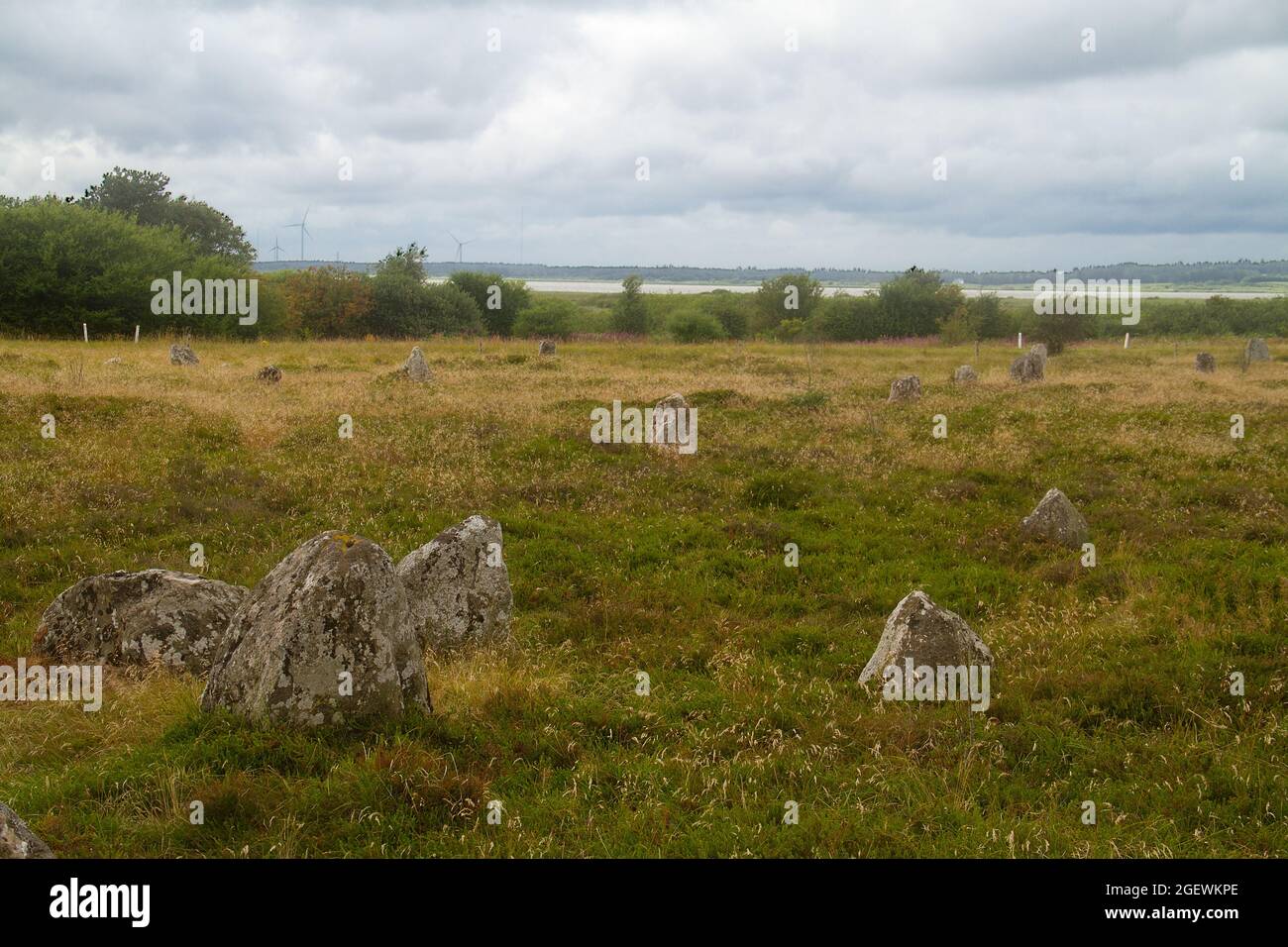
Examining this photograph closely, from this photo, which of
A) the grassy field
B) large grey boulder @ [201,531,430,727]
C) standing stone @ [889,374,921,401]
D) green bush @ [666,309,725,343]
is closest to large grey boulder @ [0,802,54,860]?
the grassy field

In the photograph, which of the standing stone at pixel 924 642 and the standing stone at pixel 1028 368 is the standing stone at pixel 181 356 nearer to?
the standing stone at pixel 1028 368

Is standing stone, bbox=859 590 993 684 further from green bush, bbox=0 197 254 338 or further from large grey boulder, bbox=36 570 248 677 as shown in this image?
green bush, bbox=0 197 254 338

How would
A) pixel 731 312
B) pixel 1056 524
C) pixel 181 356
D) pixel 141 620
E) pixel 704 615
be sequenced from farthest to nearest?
pixel 731 312 < pixel 181 356 < pixel 1056 524 < pixel 704 615 < pixel 141 620

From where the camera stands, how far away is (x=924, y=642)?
9289 mm

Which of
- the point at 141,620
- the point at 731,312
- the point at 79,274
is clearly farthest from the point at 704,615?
the point at 731,312


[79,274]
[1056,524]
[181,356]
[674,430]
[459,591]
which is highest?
[79,274]

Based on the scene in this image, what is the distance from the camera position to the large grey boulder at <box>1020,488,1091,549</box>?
→ 15203 millimetres

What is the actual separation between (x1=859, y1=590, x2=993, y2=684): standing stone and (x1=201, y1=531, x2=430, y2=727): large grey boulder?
15.2 ft

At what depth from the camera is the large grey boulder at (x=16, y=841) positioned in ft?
14.6

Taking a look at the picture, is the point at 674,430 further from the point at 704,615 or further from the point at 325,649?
the point at 325,649

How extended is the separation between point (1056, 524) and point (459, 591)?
9997 mm

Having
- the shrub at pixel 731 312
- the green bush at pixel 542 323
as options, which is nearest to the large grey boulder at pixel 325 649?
the green bush at pixel 542 323

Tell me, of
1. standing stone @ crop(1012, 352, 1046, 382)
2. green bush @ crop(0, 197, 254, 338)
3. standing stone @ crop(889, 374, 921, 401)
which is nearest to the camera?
standing stone @ crop(889, 374, 921, 401)

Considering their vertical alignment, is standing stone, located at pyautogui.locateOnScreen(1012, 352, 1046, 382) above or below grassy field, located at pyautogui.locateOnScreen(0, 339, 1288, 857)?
above
